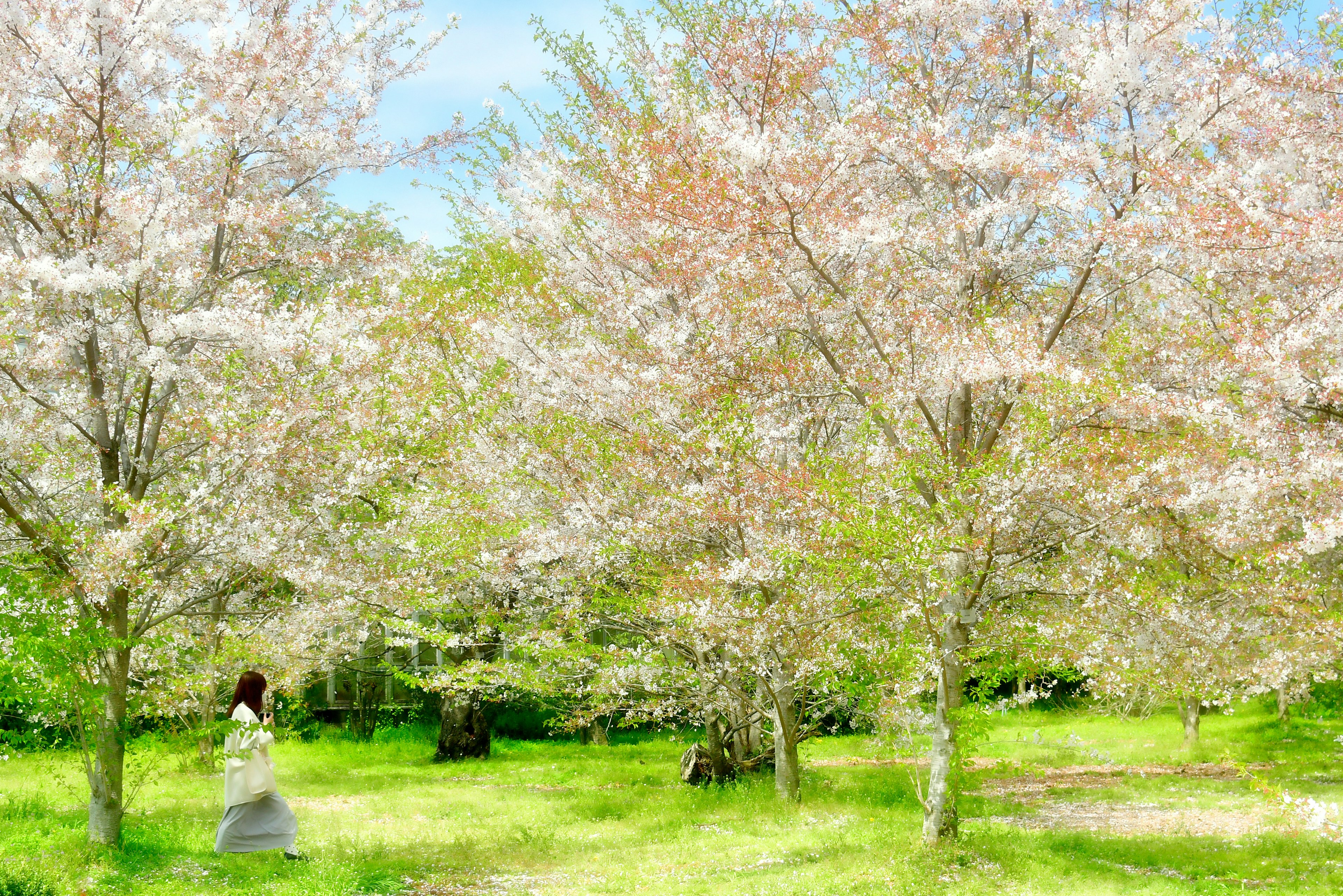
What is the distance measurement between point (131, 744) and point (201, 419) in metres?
3.27

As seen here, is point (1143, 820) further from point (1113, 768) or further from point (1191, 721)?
point (1191, 721)

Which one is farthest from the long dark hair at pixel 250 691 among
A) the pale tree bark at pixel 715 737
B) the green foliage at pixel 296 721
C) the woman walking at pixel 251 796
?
the green foliage at pixel 296 721

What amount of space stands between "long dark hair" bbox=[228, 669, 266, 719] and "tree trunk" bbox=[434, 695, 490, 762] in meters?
9.29

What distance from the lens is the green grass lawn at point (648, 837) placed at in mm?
8352

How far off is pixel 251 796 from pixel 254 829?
337mm

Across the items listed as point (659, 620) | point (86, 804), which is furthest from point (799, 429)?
point (86, 804)

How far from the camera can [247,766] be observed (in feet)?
30.1

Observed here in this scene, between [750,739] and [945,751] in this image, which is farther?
[750,739]

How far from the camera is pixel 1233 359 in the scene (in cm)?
1008

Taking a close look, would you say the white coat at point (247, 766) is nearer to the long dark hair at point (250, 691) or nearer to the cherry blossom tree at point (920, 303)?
the long dark hair at point (250, 691)

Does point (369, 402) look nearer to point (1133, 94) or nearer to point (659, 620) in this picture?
point (659, 620)

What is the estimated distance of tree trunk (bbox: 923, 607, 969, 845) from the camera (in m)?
9.40

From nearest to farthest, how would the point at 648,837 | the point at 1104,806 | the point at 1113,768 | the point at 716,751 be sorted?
the point at 648,837, the point at 1104,806, the point at 716,751, the point at 1113,768

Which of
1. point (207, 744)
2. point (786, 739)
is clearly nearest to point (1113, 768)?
point (786, 739)
